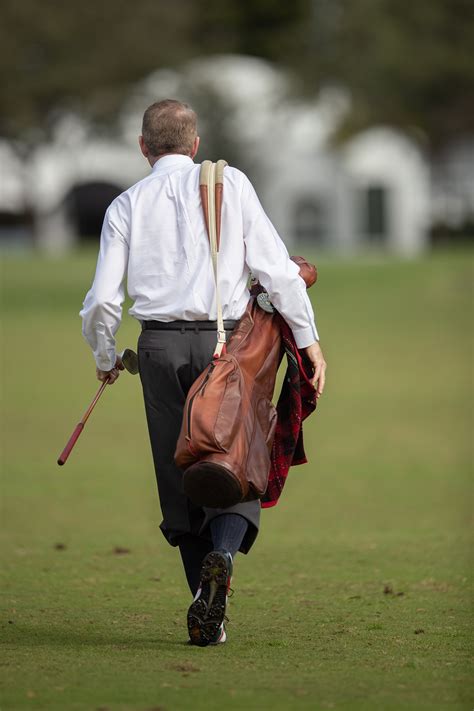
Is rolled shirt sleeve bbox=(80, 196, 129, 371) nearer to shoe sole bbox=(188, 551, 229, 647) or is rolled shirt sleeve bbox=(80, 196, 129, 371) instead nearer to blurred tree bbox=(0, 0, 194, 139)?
shoe sole bbox=(188, 551, 229, 647)

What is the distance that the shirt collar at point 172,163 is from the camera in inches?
208

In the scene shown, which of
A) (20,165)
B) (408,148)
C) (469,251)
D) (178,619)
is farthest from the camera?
(408,148)

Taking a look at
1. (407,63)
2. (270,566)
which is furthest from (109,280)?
(407,63)

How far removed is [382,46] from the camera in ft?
188

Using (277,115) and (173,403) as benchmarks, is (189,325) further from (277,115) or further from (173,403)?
(277,115)

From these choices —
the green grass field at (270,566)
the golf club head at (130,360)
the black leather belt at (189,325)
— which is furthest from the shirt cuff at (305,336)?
the green grass field at (270,566)

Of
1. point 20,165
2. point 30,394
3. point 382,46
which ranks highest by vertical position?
point 382,46

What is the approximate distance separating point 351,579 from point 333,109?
2039 inches

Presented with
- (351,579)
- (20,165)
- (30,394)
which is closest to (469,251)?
(20,165)

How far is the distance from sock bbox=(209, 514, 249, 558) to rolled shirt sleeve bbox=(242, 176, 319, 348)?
77cm

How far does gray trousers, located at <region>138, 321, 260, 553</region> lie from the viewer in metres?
5.16

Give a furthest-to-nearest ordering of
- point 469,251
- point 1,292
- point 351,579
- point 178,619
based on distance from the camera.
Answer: point 469,251, point 1,292, point 351,579, point 178,619

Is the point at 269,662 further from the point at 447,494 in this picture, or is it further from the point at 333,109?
the point at 333,109

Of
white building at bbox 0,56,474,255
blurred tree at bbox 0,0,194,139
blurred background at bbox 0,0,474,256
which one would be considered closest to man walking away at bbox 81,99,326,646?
blurred tree at bbox 0,0,194,139
